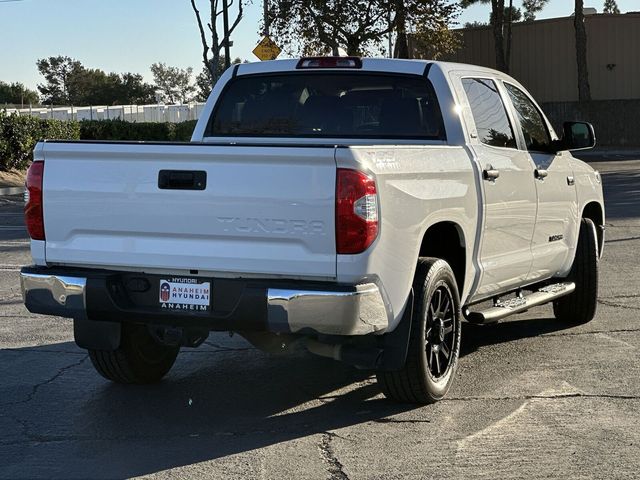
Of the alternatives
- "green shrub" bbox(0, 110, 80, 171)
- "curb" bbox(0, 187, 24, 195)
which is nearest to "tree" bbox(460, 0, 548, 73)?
"green shrub" bbox(0, 110, 80, 171)

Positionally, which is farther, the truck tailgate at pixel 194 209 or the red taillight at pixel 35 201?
the red taillight at pixel 35 201

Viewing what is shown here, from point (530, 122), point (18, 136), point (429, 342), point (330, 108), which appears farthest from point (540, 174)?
point (18, 136)

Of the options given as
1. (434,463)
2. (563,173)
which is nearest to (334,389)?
(434,463)

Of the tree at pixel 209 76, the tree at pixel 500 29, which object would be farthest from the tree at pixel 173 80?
the tree at pixel 500 29

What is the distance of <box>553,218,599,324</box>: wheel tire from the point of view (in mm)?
9070

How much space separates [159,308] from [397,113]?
7.64 feet

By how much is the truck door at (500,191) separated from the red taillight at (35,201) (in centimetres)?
270

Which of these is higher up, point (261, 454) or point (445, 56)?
point (445, 56)

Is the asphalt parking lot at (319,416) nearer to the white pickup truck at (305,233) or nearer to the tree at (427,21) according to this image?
the white pickup truck at (305,233)

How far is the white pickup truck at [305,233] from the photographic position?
5.61m

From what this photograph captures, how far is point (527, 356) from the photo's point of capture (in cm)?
795

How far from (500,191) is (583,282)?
6.82ft

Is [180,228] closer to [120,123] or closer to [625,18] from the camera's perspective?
[120,123]

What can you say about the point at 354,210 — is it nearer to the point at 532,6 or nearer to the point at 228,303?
the point at 228,303
